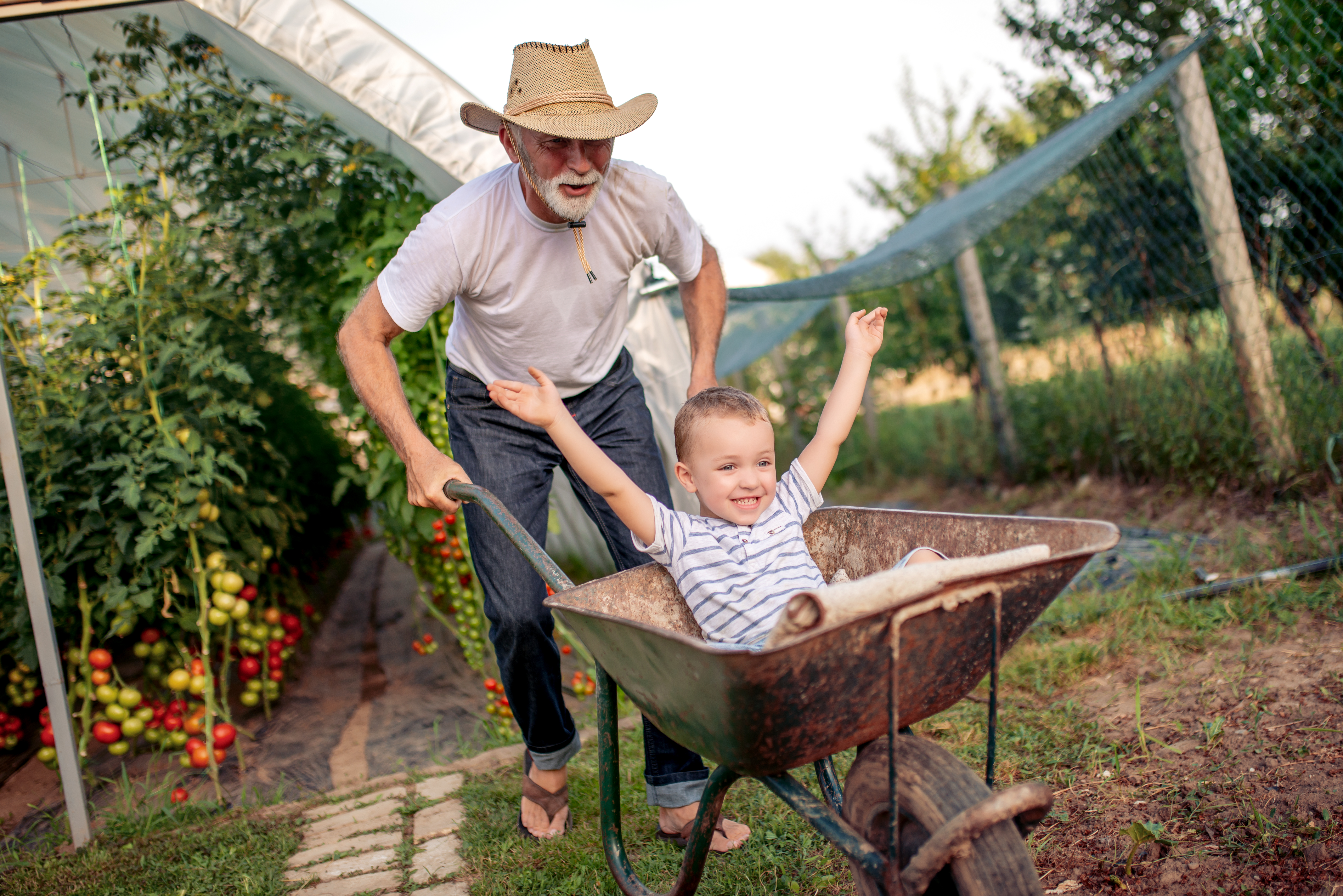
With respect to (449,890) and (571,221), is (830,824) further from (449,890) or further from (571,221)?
(571,221)

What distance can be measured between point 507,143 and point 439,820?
5.87 ft

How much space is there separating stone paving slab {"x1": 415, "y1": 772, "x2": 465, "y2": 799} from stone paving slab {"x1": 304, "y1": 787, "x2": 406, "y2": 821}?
0.05m

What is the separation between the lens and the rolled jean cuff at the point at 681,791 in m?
2.13

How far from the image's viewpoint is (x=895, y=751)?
118 cm

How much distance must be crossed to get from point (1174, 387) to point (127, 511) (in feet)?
14.3

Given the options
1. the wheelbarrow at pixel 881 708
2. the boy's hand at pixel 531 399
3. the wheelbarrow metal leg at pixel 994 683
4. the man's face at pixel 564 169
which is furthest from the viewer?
the man's face at pixel 564 169

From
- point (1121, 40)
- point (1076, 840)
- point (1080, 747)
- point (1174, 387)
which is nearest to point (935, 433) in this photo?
point (1174, 387)

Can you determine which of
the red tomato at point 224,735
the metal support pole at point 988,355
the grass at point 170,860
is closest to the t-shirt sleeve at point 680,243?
the grass at point 170,860

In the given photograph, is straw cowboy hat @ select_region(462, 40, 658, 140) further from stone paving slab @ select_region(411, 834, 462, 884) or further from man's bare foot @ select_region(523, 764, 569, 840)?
stone paving slab @ select_region(411, 834, 462, 884)

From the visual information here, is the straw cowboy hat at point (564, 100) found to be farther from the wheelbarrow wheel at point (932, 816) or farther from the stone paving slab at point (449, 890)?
the stone paving slab at point (449, 890)

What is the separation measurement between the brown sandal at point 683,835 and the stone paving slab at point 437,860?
19.5 inches

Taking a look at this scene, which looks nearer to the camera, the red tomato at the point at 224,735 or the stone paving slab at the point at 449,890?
the stone paving slab at the point at 449,890

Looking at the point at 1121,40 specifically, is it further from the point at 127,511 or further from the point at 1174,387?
the point at 127,511

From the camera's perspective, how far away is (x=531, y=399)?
4.97 feet
